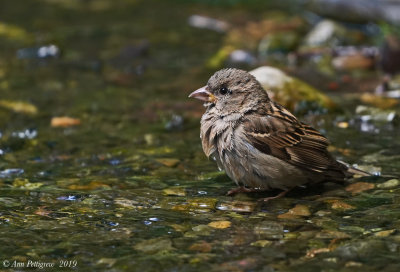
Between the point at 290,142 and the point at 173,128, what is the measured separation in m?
2.36

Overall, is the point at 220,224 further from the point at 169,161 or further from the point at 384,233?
the point at 169,161

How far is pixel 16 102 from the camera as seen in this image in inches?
331

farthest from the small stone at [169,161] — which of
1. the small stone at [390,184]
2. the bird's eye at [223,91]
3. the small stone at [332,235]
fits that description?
the small stone at [332,235]

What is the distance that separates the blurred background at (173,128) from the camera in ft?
13.9

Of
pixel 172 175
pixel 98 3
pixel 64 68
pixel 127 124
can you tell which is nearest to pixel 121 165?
pixel 172 175

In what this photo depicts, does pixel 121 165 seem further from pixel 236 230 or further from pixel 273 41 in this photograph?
pixel 273 41

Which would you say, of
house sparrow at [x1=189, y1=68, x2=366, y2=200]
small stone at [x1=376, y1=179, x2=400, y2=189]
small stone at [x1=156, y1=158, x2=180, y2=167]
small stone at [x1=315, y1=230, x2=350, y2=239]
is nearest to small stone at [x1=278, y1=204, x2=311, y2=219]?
house sparrow at [x1=189, y1=68, x2=366, y2=200]

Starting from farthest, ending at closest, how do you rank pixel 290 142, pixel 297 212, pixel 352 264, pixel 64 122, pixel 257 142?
pixel 64 122, pixel 290 142, pixel 257 142, pixel 297 212, pixel 352 264

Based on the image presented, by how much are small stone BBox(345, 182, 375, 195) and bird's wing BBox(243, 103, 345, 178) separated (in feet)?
0.45

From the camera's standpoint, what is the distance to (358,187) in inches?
215

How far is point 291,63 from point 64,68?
3.49 meters

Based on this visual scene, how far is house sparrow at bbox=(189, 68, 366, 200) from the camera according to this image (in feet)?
17.2

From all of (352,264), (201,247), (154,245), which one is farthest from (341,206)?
(154,245)

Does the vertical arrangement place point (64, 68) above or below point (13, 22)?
below
